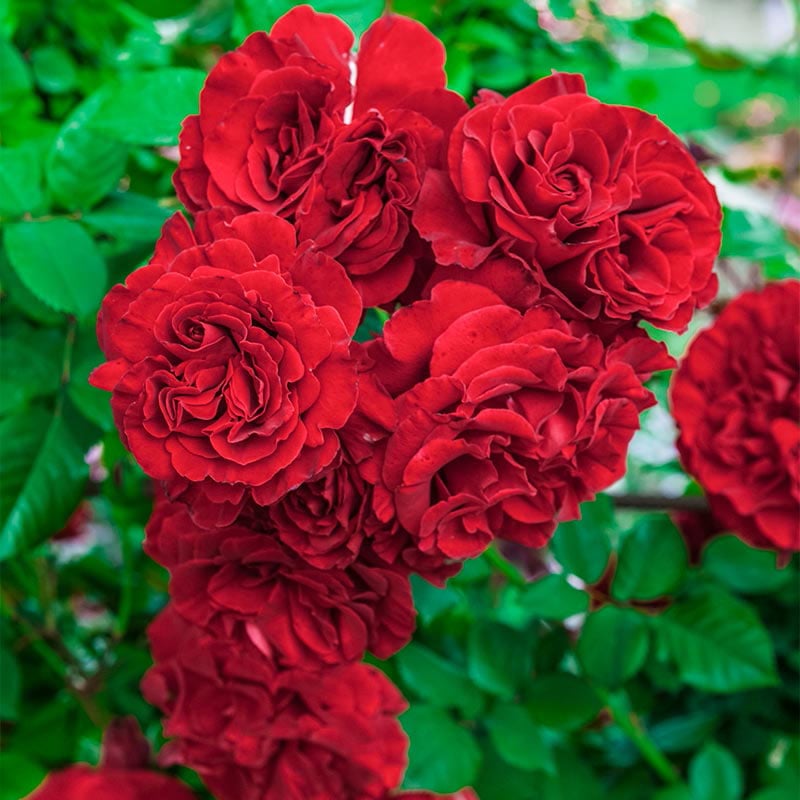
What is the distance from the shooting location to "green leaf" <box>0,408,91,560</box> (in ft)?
1.81

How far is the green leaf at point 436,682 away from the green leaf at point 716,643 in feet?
0.45

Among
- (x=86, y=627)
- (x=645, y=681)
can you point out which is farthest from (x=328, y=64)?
(x=86, y=627)

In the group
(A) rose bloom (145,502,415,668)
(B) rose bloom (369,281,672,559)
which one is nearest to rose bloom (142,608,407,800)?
(A) rose bloom (145,502,415,668)

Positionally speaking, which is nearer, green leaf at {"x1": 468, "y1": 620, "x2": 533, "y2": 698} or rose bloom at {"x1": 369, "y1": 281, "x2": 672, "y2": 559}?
rose bloom at {"x1": 369, "y1": 281, "x2": 672, "y2": 559}

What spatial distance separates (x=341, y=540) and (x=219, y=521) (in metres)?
0.05

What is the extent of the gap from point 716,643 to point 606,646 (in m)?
0.08

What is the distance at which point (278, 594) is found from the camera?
0.44m

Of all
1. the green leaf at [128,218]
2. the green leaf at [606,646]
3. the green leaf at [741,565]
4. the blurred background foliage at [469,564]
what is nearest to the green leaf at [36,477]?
the blurred background foliage at [469,564]

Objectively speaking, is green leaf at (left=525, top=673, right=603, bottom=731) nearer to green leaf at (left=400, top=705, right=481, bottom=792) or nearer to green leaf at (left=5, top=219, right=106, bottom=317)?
green leaf at (left=400, top=705, right=481, bottom=792)

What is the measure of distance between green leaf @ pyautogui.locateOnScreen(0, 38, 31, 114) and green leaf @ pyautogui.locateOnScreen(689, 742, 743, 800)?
0.67m

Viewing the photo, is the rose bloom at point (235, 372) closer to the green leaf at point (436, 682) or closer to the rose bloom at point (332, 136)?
the rose bloom at point (332, 136)

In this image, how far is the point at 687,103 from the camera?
709mm

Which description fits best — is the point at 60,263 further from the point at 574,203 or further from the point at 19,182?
the point at 574,203

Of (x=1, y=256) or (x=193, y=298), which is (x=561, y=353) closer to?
(x=193, y=298)
